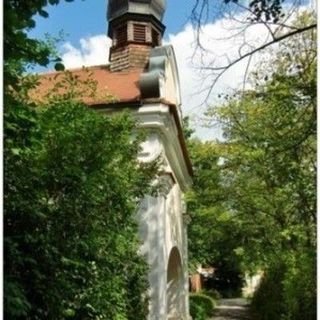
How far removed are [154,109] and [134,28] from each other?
6.15 meters

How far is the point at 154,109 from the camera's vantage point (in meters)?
10.7

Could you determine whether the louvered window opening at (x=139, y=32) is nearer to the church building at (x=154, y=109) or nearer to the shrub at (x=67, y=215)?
the church building at (x=154, y=109)

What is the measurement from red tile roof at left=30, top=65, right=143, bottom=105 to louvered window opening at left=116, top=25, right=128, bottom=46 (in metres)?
0.96

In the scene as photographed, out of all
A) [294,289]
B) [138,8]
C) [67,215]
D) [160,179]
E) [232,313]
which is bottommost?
[232,313]

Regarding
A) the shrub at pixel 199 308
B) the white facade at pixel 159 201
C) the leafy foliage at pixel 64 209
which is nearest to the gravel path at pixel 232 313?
the shrub at pixel 199 308

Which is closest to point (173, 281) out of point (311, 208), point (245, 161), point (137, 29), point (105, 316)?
point (245, 161)

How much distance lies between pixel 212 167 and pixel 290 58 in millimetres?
11075

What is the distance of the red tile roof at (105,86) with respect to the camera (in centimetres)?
1009

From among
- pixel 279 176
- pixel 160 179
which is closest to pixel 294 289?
pixel 279 176

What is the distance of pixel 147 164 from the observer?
25.9ft

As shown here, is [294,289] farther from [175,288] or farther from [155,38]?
[155,38]

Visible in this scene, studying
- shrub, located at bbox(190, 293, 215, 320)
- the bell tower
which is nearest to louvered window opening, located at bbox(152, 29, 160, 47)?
the bell tower

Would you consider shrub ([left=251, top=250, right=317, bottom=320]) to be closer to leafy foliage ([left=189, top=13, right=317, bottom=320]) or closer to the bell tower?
leafy foliage ([left=189, top=13, right=317, bottom=320])

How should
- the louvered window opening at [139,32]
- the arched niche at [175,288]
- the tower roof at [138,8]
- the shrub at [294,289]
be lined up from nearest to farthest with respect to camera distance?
the shrub at [294,289] < the arched niche at [175,288] < the louvered window opening at [139,32] < the tower roof at [138,8]
